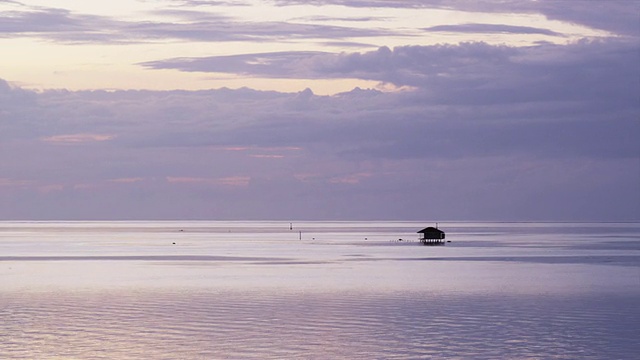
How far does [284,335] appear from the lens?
39750mm

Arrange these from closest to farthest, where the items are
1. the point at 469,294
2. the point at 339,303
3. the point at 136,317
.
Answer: the point at 136,317, the point at 339,303, the point at 469,294

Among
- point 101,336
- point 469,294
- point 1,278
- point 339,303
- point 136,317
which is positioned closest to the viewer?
point 101,336

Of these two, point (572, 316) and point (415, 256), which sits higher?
point (415, 256)

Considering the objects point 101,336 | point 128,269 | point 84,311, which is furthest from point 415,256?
point 101,336

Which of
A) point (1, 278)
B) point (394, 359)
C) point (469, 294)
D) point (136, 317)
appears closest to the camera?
point (394, 359)

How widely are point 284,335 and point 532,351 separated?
987 centimetres

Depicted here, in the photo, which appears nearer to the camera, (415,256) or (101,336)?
(101,336)

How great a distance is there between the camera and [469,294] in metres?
58.7

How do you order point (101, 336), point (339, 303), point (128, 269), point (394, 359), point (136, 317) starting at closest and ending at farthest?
point (394, 359), point (101, 336), point (136, 317), point (339, 303), point (128, 269)

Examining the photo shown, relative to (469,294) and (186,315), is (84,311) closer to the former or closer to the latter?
(186,315)

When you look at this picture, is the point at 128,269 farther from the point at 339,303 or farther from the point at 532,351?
the point at 532,351

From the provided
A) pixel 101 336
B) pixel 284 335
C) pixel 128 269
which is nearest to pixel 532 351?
pixel 284 335

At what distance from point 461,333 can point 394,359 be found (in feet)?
23.6

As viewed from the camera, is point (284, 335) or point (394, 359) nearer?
point (394, 359)
